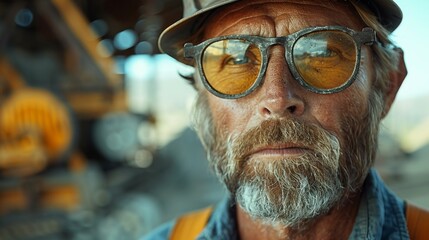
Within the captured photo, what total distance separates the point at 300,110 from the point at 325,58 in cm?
14

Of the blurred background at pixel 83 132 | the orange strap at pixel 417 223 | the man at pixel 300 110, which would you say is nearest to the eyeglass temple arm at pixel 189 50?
the man at pixel 300 110

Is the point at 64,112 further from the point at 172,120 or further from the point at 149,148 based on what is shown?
the point at 172,120

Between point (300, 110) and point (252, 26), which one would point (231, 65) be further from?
point (300, 110)

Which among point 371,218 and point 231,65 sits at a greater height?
point 231,65

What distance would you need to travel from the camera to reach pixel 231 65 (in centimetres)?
153

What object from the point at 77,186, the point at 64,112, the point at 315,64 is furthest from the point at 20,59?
the point at 315,64

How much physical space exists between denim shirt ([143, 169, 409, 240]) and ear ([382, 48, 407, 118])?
0.63 ft

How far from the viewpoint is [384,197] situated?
59.7 inches

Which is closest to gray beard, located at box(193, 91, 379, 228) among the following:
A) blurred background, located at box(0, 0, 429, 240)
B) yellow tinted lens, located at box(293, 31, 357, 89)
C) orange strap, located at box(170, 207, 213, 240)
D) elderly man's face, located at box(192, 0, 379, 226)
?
elderly man's face, located at box(192, 0, 379, 226)

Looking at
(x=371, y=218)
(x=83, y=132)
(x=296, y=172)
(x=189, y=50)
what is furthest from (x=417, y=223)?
(x=83, y=132)

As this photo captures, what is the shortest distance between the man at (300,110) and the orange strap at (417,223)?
0.02 m

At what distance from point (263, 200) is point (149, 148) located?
20.0 feet

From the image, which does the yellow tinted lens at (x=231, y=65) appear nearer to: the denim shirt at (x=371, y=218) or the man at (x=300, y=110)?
the man at (x=300, y=110)

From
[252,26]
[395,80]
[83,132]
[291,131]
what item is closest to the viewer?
[291,131]
